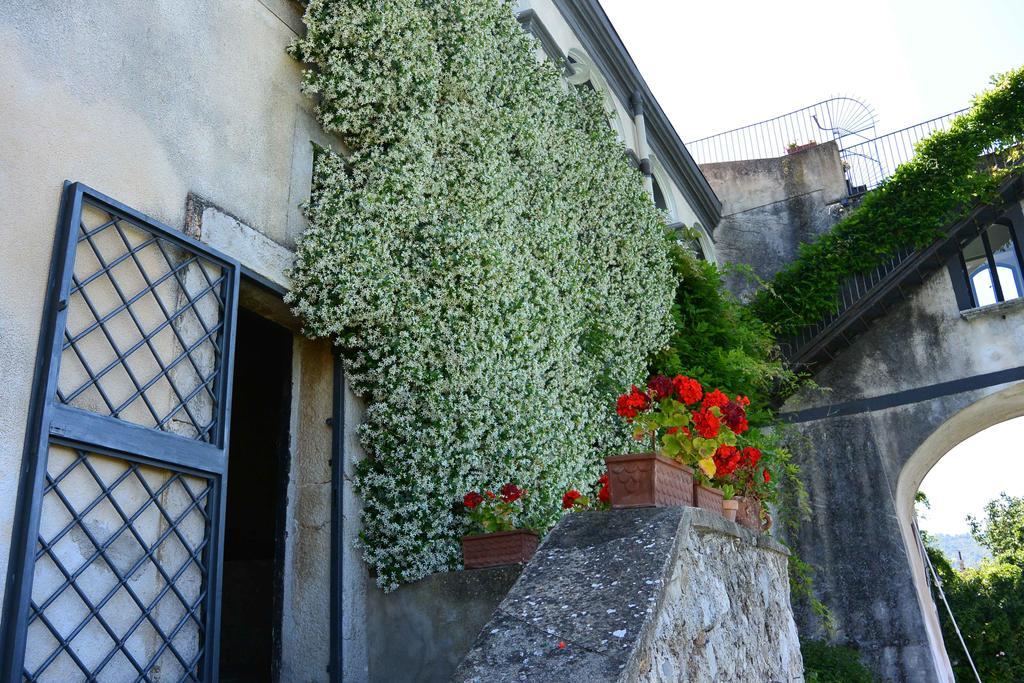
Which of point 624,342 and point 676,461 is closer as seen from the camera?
point 676,461

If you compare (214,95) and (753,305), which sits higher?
(753,305)

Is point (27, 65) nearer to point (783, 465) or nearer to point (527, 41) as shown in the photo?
point (527, 41)

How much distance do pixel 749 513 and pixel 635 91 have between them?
7769mm

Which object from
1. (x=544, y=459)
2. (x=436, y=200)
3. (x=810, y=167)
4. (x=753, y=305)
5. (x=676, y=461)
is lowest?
(x=676, y=461)

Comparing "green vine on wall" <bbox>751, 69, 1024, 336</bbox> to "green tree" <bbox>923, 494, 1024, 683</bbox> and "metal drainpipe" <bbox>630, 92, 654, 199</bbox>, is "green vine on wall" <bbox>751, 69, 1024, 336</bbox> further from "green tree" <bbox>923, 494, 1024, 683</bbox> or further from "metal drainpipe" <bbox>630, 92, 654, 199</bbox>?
"green tree" <bbox>923, 494, 1024, 683</bbox>

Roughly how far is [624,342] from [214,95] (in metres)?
4.47

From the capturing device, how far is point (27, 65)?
12.8ft

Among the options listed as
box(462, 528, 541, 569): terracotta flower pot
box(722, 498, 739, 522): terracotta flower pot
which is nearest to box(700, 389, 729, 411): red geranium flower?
box(722, 498, 739, 522): terracotta flower pot

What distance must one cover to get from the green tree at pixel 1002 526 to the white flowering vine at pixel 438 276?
56.2 feet

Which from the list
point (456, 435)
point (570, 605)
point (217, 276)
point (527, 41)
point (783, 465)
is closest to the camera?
point (570, 605)

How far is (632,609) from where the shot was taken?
320 centimetres

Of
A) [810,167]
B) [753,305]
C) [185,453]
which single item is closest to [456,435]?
[185,453]

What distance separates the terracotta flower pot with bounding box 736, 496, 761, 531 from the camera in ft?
17.0

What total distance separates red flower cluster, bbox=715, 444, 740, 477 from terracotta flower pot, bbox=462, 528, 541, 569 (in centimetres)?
117
